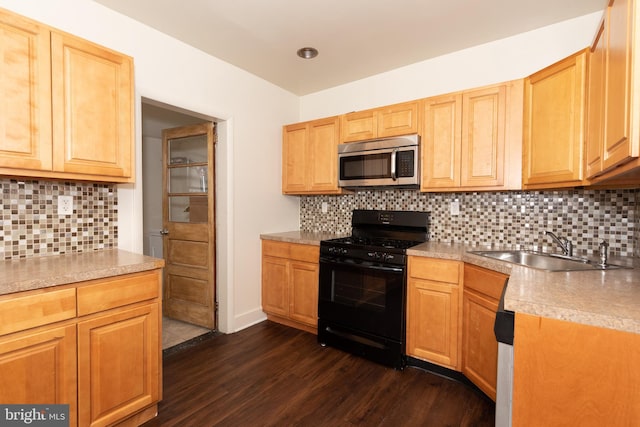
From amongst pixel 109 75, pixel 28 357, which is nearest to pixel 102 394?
pixel 28 357

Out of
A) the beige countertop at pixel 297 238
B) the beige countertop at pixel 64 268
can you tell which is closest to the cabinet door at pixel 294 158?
the beige countertop at pixel 297 238

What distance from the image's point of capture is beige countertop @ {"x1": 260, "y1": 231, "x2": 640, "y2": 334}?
0.97 meters

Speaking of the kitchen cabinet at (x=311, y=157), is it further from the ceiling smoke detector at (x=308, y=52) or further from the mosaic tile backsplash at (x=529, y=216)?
the ceiling smoke detector at (x=308, y=52)

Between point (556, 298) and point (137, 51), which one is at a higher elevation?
point (137, 51)

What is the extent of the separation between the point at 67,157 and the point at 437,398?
2648 mm

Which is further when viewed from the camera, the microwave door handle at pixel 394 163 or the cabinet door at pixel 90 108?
the microwave door handle at pixel 394 163

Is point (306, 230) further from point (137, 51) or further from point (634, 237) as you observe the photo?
point (634, 237)

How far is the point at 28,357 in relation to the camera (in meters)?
1.33

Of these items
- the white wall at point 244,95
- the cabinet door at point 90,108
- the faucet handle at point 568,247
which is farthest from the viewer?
the white wall at point 244,95

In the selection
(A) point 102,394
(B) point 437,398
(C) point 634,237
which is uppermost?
(C) point 634,237

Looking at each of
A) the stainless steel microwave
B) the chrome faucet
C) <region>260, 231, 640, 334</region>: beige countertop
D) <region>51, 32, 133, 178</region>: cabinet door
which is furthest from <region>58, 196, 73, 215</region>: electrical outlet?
the chrome faucet

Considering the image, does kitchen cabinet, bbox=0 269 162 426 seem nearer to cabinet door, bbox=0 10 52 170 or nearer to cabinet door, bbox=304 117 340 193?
cabinet door, bbox=0 10 52 170

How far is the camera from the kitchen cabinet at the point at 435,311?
222 centimetres

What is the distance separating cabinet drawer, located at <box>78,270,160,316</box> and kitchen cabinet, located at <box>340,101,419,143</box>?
2075 mm
